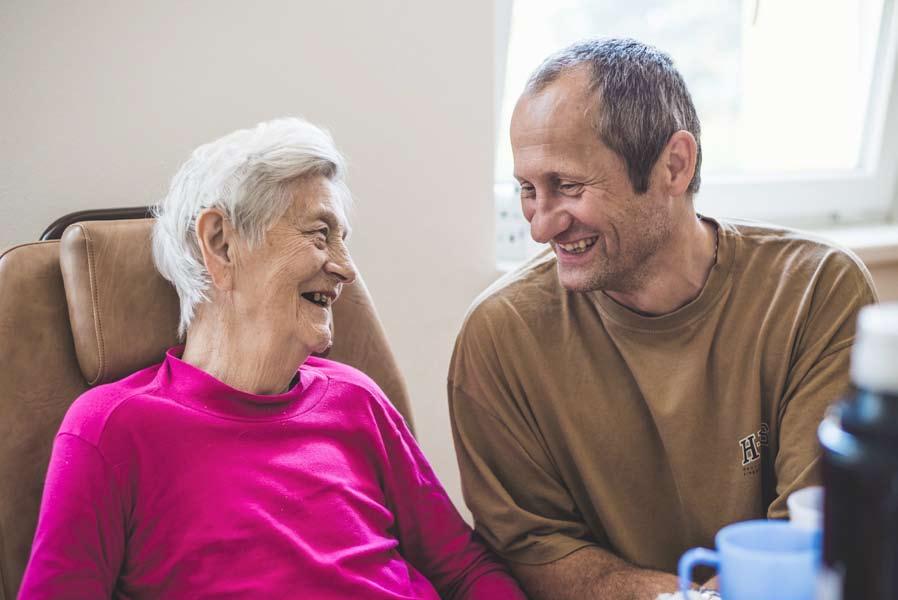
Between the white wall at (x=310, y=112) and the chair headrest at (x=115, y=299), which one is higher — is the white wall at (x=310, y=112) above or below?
above

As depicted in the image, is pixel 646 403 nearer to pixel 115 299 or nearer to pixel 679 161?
pixel 679 161

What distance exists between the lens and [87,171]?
165 cm

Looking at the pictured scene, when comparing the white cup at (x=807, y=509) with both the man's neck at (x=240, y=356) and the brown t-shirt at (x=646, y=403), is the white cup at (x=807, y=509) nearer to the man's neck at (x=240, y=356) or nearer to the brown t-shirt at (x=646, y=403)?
the brown t-shirt at (x=646, y=403)

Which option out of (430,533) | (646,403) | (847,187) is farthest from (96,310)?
(847,187)

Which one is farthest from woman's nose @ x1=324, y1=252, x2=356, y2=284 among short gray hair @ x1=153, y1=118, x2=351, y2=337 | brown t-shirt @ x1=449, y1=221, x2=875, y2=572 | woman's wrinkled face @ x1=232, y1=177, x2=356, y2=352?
brown t-shirt @ x1=449, y1=221, x2=875, y2=572

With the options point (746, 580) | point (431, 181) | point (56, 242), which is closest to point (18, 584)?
point (56, 242)

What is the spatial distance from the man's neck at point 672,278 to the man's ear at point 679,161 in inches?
2.6

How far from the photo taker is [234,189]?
4.36 feet

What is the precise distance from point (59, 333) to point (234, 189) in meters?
0.32

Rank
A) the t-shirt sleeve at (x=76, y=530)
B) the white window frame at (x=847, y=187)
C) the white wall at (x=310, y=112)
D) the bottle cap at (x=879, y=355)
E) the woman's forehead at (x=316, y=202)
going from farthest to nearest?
the white window frame at (x=847, y=187) → the white wall at (x=310, y=112) → the woman's forehead at (x=316, y=202) → the t-shirt sleeve at (x=76, y=530) → the bottle cap at (x=879, y=355)

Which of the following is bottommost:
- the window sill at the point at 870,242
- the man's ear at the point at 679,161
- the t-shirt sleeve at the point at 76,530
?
the t-shirt sleeve at the point at 76,530

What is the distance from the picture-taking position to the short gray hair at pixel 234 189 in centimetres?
133

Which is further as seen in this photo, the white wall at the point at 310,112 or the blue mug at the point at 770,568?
the white wall at the point at 310,112

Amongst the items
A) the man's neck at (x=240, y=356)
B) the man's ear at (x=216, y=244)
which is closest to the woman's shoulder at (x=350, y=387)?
the man's neck at (x=240, y=356)
